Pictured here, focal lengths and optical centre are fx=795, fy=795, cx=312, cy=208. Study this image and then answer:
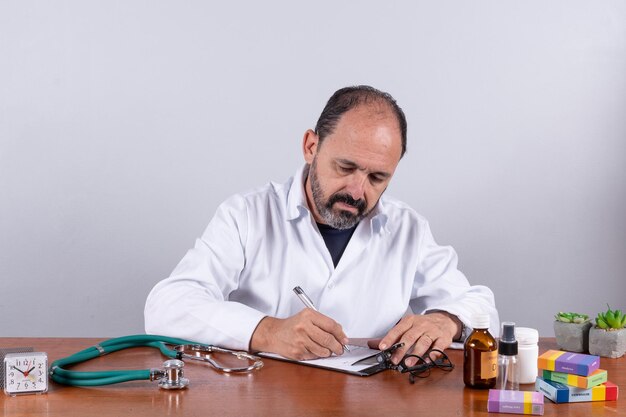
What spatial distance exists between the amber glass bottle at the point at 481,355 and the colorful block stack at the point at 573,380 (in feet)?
0.37

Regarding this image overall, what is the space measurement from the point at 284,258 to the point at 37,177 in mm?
1513

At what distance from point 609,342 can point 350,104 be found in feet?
3.56

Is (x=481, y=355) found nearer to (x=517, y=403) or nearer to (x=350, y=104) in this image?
(x=517, y=403)

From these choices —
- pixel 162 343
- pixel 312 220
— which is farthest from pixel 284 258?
pixel 162 343

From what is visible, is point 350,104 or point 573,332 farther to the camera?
point 350,104

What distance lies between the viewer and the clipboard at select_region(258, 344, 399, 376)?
197cm

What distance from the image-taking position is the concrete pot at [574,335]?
2.23m

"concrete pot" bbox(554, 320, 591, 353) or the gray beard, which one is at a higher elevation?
the gray beard

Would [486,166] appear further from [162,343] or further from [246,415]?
[246,415]

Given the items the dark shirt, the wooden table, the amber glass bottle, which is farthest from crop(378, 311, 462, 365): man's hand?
the dark shirt

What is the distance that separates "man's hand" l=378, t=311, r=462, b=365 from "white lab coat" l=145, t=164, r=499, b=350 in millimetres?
415

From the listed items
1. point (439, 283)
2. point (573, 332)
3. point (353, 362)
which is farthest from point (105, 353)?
point (573, 332)

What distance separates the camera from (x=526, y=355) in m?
1.90

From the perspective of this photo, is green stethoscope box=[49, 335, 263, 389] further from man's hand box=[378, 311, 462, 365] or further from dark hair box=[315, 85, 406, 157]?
dark hair box=[315, 85, 406, 157]
